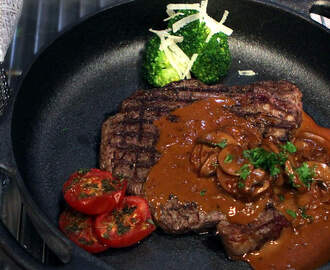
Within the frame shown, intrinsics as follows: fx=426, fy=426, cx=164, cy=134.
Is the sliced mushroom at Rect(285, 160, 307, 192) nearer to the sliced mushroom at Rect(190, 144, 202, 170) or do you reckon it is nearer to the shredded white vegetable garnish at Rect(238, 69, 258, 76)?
the sliced mushroom at Rect(190, 144, 202, 170)

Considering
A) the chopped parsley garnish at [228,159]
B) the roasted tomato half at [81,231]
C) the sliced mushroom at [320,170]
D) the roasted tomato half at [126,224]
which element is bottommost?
the roasted tomato half at [81,231]

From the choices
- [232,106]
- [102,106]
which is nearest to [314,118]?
[232,106]

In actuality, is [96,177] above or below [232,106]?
below

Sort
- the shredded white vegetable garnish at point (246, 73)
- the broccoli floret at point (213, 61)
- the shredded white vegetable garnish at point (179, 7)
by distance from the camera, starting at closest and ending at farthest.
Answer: the broccoli floret at point (213, 61), the shredded white vegetable garnish at point (179, 7), the shredded white vegetable garnish at point (246, 73)

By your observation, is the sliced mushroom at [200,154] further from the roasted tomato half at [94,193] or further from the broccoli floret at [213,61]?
the broccoli floret at [213,61]

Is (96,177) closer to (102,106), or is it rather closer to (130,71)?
(102,106)

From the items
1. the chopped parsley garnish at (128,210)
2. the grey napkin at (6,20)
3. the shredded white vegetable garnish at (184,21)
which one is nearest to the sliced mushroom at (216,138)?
the chopped parsley garnish at (128,210)
